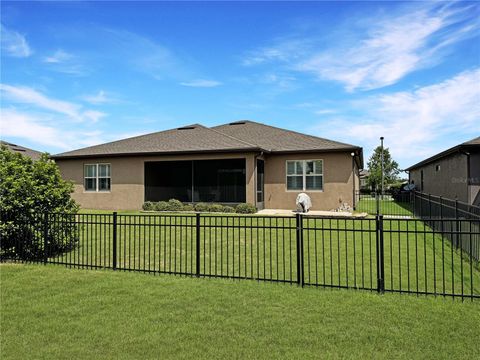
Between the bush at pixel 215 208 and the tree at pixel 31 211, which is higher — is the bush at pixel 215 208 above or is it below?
below

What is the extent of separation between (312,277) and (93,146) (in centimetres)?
2155

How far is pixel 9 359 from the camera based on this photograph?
3.53 metres

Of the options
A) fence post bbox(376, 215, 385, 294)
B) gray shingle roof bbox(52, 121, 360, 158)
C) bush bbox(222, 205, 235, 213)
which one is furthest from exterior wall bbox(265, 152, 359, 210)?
fence post bbox(376, 215, 385, 294)

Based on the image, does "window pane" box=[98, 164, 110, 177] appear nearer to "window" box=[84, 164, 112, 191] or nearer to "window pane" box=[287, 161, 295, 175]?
"window" box=[84, 164, 112, 191]

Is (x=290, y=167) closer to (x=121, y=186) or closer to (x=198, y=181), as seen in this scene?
(x=198, y=181)

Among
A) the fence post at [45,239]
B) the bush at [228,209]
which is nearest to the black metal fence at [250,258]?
the fence post at [45,239]

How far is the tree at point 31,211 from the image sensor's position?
8000mm

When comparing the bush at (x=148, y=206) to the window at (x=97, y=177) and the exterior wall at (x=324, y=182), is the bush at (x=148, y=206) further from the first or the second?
the exterior wall at (x=324, y=182)

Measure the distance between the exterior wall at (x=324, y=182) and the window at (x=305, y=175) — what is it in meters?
0.23

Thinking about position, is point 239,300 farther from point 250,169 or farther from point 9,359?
point 250,169

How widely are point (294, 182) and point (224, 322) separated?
15811 mm

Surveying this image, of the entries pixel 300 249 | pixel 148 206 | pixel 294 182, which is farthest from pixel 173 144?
pixel 300 249

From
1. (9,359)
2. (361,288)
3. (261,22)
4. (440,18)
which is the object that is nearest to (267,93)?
(261,22)

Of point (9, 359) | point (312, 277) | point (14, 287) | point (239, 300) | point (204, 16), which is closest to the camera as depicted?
point (9, 359)
